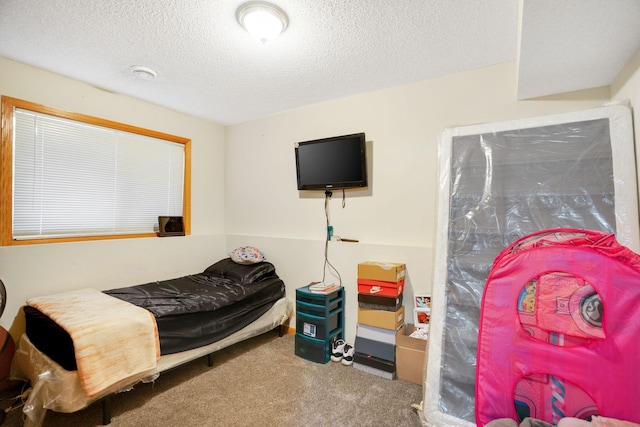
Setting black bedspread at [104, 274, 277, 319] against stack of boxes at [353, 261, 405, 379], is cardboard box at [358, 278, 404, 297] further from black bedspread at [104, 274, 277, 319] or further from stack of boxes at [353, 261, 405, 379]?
black bedspread at [104, 274, 277, 319]

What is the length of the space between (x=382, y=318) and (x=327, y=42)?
2.13m

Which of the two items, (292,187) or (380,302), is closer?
(380,302)

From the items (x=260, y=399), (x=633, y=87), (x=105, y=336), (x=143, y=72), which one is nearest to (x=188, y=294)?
(x=105, y=336)

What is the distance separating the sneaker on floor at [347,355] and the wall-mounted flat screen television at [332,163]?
1486 mm

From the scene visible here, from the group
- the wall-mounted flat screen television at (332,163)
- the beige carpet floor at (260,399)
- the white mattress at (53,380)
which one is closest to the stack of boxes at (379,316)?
the beige carpet floor at (260,399)

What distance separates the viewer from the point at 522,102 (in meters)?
2.19

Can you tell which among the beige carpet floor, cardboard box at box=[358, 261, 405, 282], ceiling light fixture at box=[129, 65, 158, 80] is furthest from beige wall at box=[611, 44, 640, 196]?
ceiling light fixture at box=[129, 65, 158, 80]

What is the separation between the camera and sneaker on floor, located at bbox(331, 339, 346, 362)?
2602 millimetres

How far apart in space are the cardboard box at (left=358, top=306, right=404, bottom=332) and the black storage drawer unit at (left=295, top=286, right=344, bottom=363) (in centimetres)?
30

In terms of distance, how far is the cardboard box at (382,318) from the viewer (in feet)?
7.77

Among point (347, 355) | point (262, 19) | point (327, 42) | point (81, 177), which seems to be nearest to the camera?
point (262, 19)

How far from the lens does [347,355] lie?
2.58 meters

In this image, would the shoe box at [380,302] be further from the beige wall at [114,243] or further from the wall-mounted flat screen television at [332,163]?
the beige wall at [114,243]

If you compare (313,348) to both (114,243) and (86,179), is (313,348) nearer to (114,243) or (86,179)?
(114,243)
